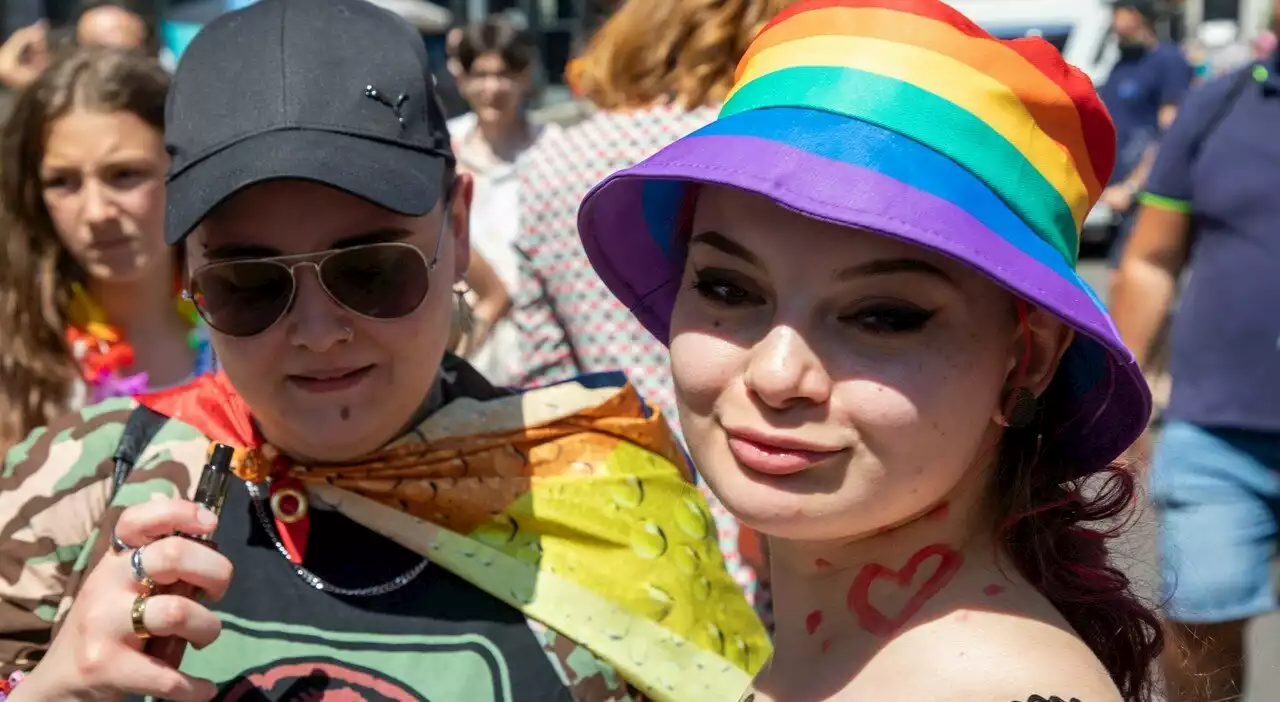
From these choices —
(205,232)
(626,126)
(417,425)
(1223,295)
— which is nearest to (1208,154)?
(1223,295)

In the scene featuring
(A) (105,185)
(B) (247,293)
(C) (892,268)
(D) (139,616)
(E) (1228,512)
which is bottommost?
(E) (1228,512)

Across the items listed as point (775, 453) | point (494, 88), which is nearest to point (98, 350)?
point (775, 453)

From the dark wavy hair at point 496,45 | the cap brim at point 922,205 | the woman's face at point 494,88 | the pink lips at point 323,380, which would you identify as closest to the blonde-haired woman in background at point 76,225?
the pink lips at point 323,380

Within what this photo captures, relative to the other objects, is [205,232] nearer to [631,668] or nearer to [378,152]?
[378,152]

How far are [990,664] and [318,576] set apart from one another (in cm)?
98

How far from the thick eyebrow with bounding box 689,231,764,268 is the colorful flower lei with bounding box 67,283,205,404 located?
84.0 inches

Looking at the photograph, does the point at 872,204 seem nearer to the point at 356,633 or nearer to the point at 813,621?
the point at 813,621

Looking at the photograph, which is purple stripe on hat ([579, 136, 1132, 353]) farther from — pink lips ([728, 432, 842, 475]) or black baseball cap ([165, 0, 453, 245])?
black baseball cap ([165, 0, 453, 245])

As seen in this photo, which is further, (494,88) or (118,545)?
(494,88)

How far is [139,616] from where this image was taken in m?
1.66

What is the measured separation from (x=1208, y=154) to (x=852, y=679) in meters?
2.70

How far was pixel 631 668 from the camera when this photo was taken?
197 centimetres

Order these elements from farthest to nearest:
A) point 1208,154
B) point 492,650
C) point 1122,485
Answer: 1. point 1208,154
2. point 492,650
3. point 1122,485

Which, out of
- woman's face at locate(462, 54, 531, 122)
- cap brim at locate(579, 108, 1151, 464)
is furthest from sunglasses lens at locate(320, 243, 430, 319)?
woman's face at locate(462, 54, 531, 122)
